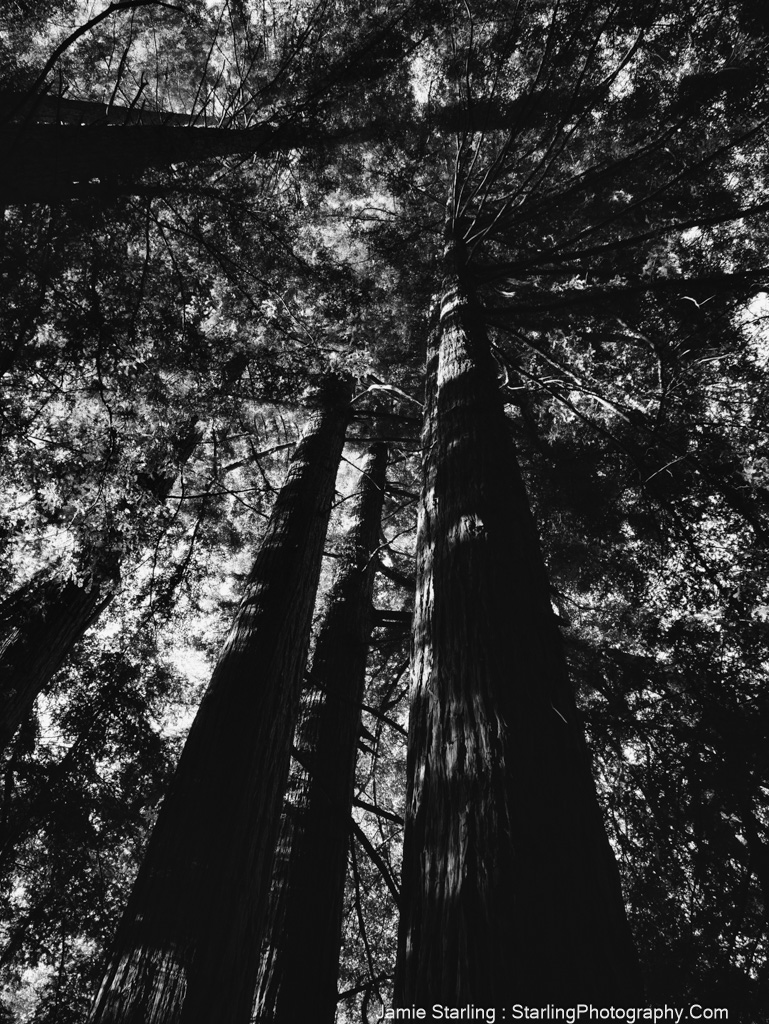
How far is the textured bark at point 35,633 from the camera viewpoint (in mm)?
4047

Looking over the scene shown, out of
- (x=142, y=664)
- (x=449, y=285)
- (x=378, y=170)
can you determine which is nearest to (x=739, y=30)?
(x=449, y=285)

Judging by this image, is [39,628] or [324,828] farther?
[39,628]

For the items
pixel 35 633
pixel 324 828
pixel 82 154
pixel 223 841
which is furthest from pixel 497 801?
pixel 82 154

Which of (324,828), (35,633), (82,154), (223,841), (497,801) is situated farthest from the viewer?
(82,154)

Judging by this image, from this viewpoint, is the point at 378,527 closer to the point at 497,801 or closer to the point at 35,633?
the point at 35,633

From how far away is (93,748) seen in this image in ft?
17.9

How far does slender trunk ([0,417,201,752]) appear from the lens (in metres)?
4.06

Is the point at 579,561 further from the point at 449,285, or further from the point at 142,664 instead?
the point at 142,664

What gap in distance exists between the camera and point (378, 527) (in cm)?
723

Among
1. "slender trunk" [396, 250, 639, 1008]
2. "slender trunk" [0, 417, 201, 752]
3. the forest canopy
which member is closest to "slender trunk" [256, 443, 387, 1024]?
the forest canopy

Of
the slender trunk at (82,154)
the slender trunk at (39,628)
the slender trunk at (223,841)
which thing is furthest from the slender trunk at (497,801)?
the slender trunk at (82,154)

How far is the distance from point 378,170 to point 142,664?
783 centimetres

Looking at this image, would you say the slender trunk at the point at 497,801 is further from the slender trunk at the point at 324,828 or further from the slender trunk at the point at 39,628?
the slender trunk at the point at 39,628

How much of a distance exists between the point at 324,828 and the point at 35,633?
281cm
